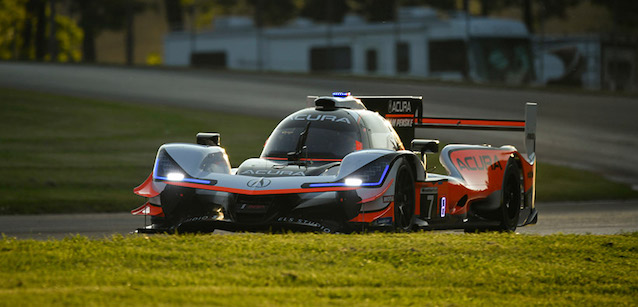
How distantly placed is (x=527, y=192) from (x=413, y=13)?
3847 centimetres

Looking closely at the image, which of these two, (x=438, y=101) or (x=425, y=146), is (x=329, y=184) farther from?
(x=438, y=101)

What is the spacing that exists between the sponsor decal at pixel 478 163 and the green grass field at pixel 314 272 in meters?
2.81

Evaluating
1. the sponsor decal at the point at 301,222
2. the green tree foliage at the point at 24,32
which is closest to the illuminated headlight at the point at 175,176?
the sponsor decal at the point at 301,222

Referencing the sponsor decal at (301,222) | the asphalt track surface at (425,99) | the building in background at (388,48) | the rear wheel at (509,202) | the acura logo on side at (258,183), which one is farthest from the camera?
the building in background at (388,48)

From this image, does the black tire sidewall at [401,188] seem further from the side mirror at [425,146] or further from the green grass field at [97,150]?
the green grass field at [97,150]

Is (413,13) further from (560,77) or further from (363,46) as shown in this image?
(560,77)

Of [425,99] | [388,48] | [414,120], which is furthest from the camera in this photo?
[388,48]

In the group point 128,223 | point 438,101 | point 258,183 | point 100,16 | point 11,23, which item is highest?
point 100,16

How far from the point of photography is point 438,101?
37219 millimetres

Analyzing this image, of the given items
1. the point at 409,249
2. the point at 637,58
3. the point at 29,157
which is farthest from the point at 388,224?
the point at 637,58

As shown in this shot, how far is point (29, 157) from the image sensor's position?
23062mm

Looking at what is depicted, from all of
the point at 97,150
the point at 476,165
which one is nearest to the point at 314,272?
the point at 476,165

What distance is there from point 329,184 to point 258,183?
73 cm

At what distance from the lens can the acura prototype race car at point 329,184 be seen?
33.4 ft
